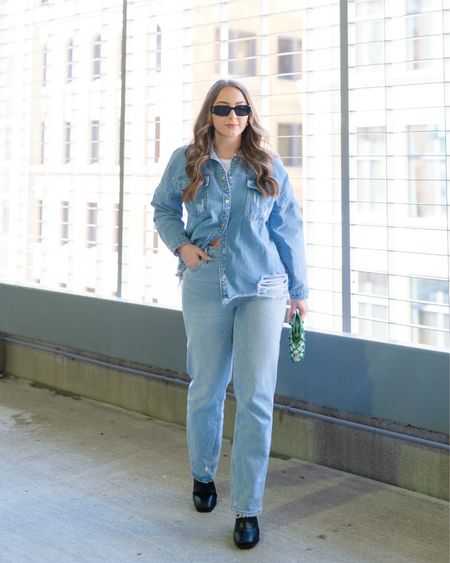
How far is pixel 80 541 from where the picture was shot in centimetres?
238

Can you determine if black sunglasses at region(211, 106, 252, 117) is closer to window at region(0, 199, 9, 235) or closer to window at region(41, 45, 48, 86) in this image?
window at region(41, 45, 48, 86)

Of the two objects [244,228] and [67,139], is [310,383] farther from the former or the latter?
[67,139]

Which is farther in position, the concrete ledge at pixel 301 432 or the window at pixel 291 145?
the window at pixel 291 145

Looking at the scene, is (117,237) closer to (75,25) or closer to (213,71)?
(213,71)

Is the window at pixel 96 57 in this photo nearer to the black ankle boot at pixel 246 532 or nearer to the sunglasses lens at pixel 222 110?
the sunglasses lens at pixel 222 110

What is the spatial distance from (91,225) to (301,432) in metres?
1.76

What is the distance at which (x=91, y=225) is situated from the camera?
13.2 feet

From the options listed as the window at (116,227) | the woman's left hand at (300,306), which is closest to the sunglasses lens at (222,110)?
the woman's left hand at (300,306)

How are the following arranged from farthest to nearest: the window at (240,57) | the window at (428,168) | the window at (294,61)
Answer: the window at (240,57), the window at (294,61), the window at (428,168)

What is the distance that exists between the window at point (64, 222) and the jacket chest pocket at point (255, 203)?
207 centimetres

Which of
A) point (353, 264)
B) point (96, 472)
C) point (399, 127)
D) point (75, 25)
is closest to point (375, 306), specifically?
point (353, 264)

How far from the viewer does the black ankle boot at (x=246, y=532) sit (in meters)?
2.32

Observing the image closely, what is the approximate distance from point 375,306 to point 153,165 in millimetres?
1446

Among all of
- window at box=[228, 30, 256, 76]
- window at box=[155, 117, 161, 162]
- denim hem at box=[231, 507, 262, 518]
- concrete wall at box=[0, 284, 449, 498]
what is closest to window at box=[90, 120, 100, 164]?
window at box=[155, 117, 161, 162]
